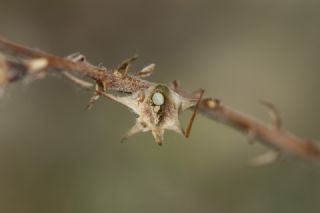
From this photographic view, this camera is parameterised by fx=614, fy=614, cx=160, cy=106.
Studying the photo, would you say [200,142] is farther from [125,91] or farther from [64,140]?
[125,91]

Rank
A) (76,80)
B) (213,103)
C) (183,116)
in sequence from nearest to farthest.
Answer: (76,80)
(213,103)
(183,116)

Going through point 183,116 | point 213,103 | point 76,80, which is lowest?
point 76,80

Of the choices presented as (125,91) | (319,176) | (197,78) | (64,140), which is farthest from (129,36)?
(125,91)

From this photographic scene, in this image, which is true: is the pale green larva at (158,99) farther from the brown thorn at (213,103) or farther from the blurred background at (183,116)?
the blurred background at (183,116)

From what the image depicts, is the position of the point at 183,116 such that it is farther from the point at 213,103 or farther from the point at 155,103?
the point at 155,103

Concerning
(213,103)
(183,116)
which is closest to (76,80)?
(213,103)
